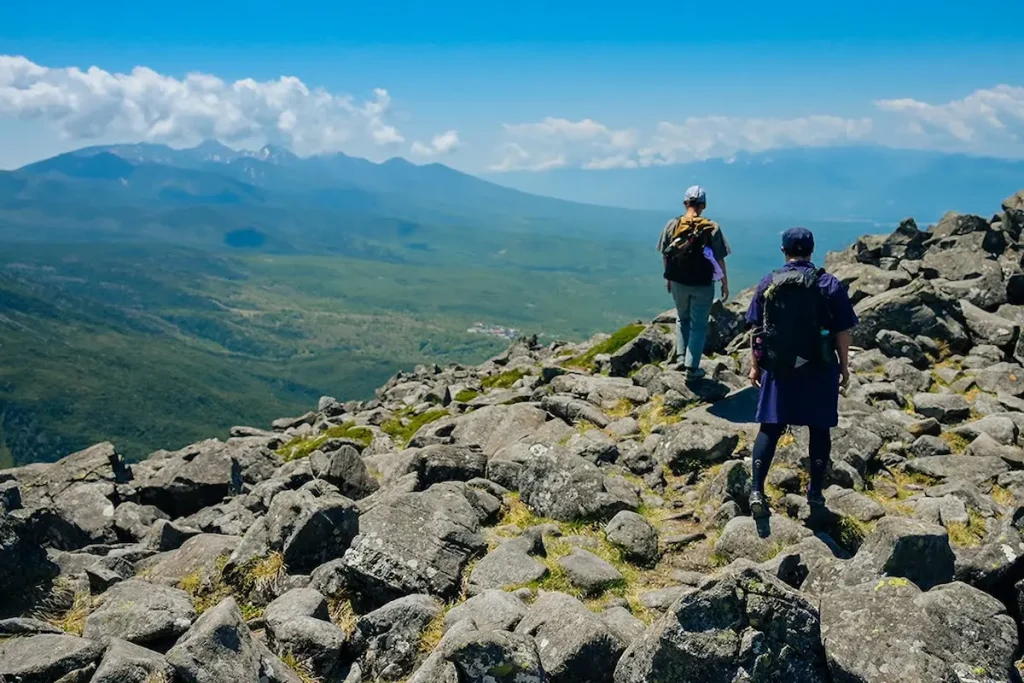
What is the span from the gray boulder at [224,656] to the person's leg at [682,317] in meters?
14.0

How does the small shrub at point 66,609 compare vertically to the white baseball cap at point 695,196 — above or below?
below

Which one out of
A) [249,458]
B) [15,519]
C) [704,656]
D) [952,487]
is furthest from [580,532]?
[249,458]

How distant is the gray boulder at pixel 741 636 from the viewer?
7207 millimetres

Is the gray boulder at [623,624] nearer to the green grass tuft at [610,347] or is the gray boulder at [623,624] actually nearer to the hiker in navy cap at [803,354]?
the hiker in navy cap at [803,354]

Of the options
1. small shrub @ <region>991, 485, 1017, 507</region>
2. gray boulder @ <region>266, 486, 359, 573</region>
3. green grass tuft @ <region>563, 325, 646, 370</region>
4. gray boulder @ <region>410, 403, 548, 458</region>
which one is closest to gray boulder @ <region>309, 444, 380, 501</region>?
gray boulder @ <region>266, 486, 359, 573</region>

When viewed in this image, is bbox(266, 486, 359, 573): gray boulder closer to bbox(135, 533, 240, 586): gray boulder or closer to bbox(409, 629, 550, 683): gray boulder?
bbox(135, 533, 240, 586): gray boulder

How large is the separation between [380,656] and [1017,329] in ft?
75.4

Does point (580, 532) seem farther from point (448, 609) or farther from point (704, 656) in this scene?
point (704, 656)

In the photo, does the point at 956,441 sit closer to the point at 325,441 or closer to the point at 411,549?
the point at 411,549

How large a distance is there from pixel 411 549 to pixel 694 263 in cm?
1155

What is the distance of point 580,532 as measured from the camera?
491 inches

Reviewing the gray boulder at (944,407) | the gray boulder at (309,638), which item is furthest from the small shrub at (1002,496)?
the gray boulder at (309,638)

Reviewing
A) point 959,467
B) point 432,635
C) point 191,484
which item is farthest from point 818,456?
point 191,484

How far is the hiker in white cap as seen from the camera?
18.5m
